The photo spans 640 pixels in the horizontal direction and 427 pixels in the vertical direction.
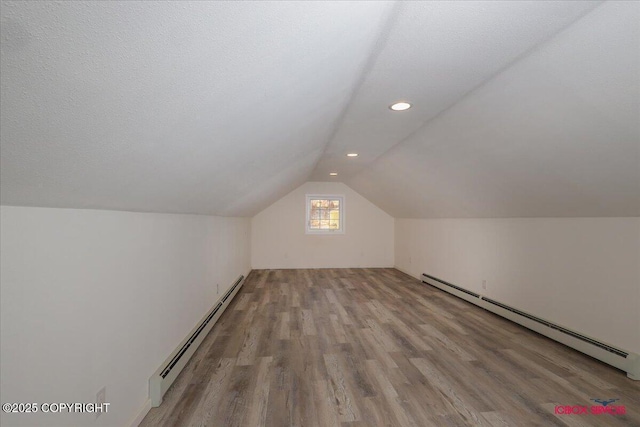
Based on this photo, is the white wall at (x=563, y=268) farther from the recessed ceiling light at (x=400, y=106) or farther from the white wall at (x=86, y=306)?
the white wall at (x=86, y=306)

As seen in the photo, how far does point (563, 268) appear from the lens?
3330mm

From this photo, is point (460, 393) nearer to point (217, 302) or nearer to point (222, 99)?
point (222, 99)

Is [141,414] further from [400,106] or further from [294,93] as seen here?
[400,106]

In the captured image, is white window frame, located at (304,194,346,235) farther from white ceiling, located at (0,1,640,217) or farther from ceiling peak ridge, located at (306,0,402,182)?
ceiling peak ridge, located at (306,0,402,182)

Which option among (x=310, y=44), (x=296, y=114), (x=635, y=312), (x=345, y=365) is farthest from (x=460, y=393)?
(x=310, y=44)

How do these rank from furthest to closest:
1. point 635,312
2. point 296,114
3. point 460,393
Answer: point 635,312 < point 460,393 < point 296,114

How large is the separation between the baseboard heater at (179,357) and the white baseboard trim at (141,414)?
4cm

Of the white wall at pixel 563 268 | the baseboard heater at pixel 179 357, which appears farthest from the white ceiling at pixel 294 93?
the baseboard heater at pixel 179 357

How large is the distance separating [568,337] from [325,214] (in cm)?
563

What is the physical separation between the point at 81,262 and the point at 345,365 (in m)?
2.16

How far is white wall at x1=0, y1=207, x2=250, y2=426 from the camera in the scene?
1.13 metres

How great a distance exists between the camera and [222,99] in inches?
51.6

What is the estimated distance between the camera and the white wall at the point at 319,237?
7.93m

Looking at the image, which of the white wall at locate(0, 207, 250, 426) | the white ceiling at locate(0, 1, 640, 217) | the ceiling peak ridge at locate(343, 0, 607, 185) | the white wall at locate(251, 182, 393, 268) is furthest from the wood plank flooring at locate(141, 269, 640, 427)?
the white wall at locate(251, 182, 393, 268)
